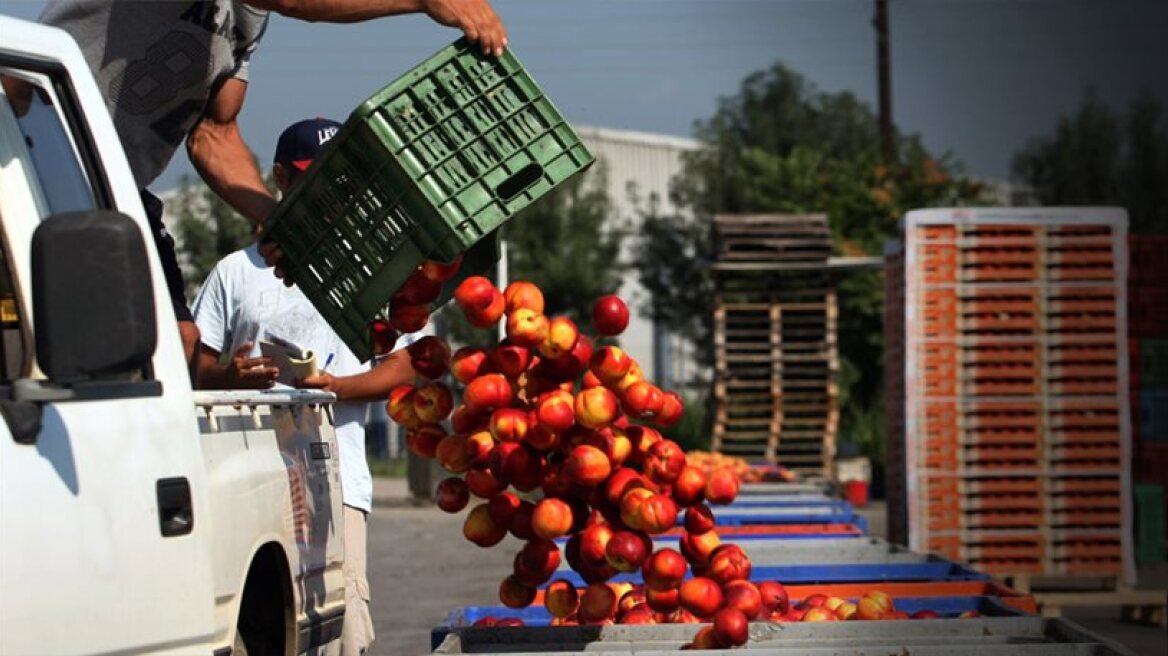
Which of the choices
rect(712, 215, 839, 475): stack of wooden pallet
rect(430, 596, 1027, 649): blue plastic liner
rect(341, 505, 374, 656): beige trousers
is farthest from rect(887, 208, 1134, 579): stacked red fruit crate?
rect(712, 215, 839, 475): stack of wooden pallet

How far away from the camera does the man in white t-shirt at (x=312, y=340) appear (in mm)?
6672

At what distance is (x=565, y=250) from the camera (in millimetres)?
39281

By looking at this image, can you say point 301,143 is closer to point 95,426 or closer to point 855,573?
point 95,426

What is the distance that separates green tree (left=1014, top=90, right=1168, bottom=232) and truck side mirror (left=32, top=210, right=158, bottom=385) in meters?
46.7

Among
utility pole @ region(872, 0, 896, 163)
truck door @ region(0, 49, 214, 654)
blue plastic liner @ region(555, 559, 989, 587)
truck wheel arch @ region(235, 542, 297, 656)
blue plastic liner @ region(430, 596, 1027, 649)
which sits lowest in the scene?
blue plastic liner @ region(555, 559, 989, 587)

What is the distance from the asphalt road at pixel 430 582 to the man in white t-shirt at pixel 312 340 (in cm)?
246

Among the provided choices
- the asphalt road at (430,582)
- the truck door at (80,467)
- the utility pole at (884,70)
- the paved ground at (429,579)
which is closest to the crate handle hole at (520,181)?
the truck door at (80,467)

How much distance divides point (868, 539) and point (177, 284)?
15.1 feet

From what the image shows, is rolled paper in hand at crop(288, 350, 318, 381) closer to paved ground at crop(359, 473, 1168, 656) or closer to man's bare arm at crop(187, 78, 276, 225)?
man's bare arm at crop(187, 78, 276, 225)

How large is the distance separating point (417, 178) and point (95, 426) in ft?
4.19

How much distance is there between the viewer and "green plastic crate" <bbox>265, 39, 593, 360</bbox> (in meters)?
5.04

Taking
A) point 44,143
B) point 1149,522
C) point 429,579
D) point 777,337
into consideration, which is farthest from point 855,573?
point 777,337

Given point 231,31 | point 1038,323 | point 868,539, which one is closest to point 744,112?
point 1038,323

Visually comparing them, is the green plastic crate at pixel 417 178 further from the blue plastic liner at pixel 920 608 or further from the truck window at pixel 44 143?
the blue plastic liner at pixel 920 608
